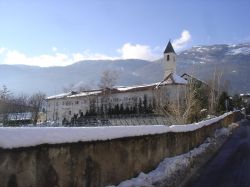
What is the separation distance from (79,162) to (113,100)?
113m

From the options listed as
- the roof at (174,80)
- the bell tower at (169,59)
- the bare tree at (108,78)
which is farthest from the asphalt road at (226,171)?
the bell tower at (169,59)

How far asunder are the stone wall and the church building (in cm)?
8364

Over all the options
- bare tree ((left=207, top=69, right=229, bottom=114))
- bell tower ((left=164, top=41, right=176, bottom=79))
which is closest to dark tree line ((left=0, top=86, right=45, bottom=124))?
bare tree ((left=207, top=69, right=229, bottom=114))

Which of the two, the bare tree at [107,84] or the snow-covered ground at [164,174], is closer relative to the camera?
the snow-covered ground at [164,174]

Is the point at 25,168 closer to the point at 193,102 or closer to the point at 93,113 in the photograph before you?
the point at 193,102

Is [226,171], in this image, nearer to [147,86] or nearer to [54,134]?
[54,134]

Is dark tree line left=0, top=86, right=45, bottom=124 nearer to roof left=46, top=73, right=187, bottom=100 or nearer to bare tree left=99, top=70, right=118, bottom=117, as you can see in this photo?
roof left=46, top=73, right=187, bottom=100

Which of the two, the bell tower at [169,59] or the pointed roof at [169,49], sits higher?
the pointed roof at [169,49]

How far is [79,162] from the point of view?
8.78 metres

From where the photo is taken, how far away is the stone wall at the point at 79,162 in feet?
22.6

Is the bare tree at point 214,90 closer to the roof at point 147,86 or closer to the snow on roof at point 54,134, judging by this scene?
the roof at point 147,86

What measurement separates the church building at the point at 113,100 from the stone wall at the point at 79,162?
83642mm

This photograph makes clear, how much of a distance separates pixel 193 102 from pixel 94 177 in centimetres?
2661

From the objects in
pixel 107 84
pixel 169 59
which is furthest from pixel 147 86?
pixel 107 84
